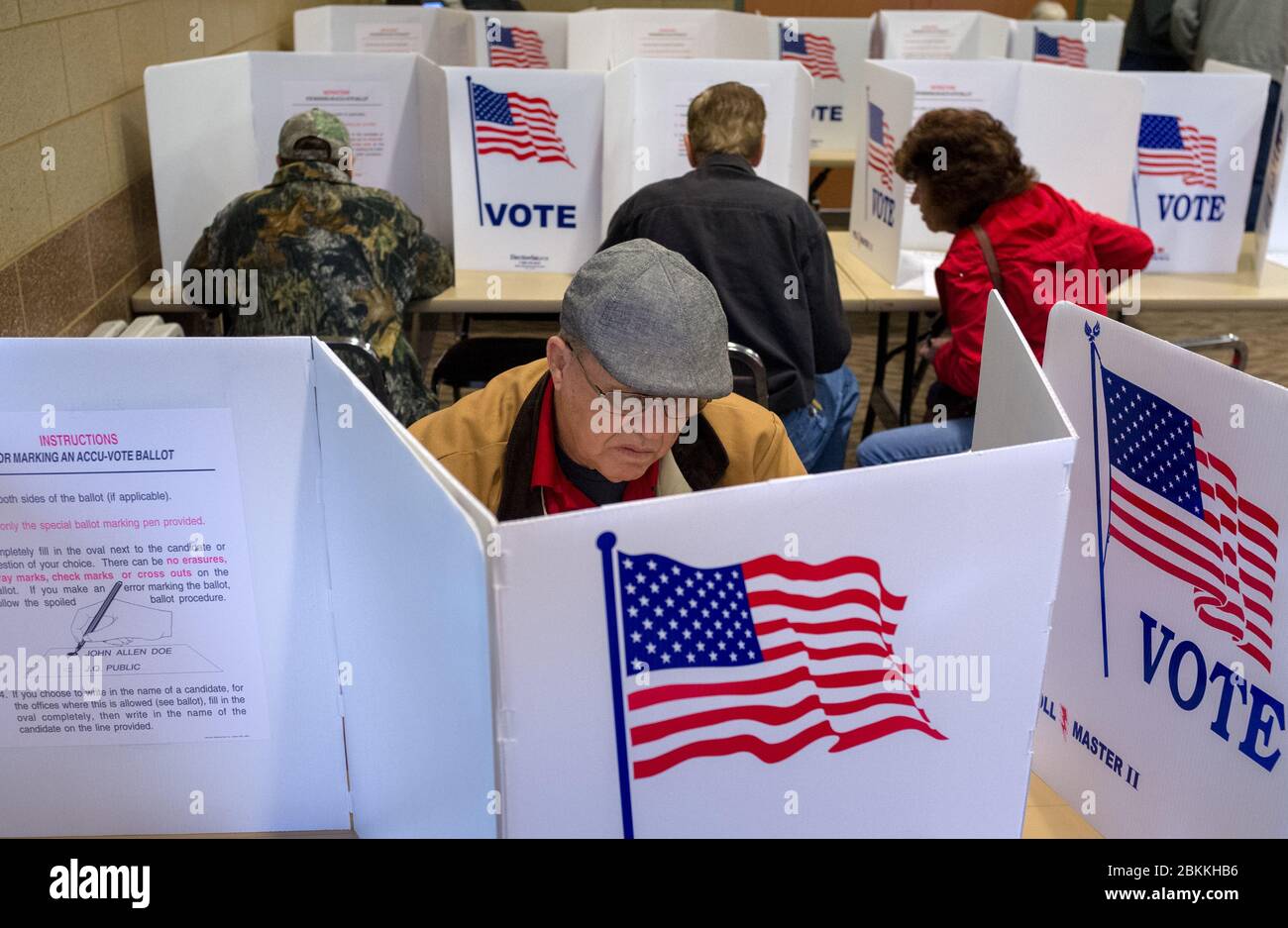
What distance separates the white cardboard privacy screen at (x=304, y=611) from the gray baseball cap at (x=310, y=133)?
6.95 feet

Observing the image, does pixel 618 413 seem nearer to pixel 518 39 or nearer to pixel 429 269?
pixel 429 269

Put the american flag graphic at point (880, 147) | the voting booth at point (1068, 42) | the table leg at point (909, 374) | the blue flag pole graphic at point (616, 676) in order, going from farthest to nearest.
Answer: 1. the voting booth at point (1068, 42)
2. the table leg at point (909, 374)
3. the american flag graphic at point (880, 147)
4. the blue flag pole graphic at point (616, 676)

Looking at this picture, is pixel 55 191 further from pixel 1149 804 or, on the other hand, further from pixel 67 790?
pixel 1149 804

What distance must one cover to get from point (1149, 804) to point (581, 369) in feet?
2.63

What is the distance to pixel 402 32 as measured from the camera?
18.2 ft

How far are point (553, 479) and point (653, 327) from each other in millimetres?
296

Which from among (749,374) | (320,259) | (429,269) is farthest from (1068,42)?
(320,259)

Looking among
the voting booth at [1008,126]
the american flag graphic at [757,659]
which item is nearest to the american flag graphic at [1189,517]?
the american flag graphic at [757,659]

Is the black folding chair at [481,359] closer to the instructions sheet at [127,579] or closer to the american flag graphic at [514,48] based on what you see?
the instructions sheet at [127,579]

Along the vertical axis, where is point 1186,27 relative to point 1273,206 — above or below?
above

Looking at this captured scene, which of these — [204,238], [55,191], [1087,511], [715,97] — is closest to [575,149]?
[715,97]

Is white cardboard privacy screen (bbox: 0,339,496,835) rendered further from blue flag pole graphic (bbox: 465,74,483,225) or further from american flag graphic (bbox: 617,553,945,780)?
blue flag pole graphic (bbox: 465,74,483,225)

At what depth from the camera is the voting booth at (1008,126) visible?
12.2ft

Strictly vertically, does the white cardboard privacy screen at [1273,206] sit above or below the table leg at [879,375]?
above
